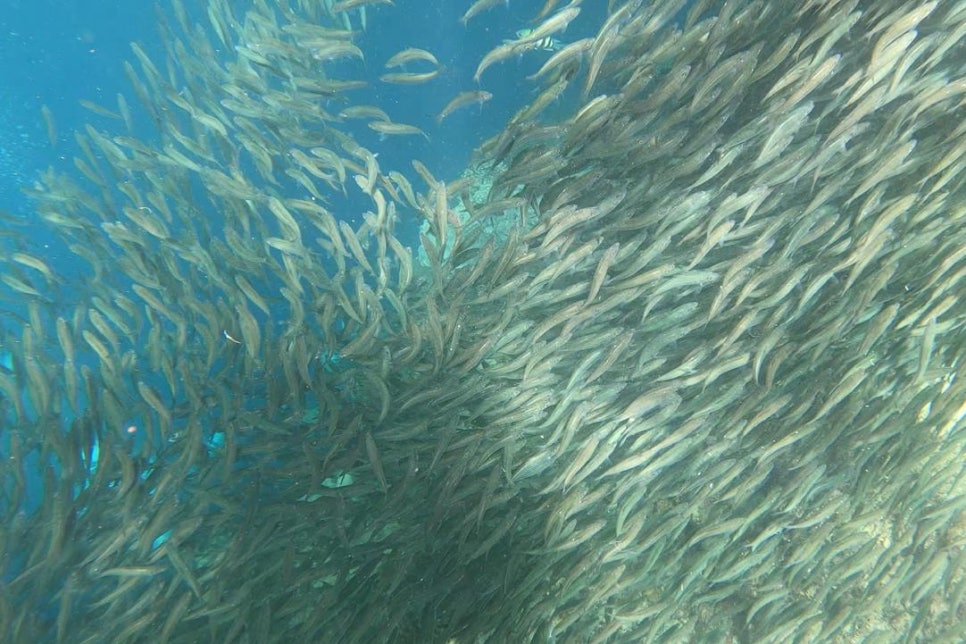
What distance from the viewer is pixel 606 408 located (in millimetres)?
4266

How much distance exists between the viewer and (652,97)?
13.8 feet

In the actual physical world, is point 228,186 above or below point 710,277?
above

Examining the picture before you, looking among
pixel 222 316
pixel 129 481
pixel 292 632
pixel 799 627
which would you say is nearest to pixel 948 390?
pixel 799 627

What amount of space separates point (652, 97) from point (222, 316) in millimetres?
4025

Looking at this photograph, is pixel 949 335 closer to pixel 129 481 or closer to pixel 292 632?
pixel 292 632

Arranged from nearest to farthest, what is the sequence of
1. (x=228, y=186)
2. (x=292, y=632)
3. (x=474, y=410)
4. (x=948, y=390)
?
(x=948, y=390) < (x=292, y=632) < (x=474, y=410) < (x=228, y=186)

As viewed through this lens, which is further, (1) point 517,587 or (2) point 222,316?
(2) point 222,316

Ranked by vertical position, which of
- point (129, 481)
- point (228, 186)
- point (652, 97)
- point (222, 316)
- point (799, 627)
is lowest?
point (799, 627)

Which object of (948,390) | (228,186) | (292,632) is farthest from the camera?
(228,186)

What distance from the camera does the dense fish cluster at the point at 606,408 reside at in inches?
149

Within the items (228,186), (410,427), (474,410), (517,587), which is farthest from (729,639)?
(228,186)

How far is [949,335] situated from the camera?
12.8 feet

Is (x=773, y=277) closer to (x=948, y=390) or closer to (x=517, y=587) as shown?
(x=948, y=390)

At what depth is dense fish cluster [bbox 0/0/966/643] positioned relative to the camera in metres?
3.79
